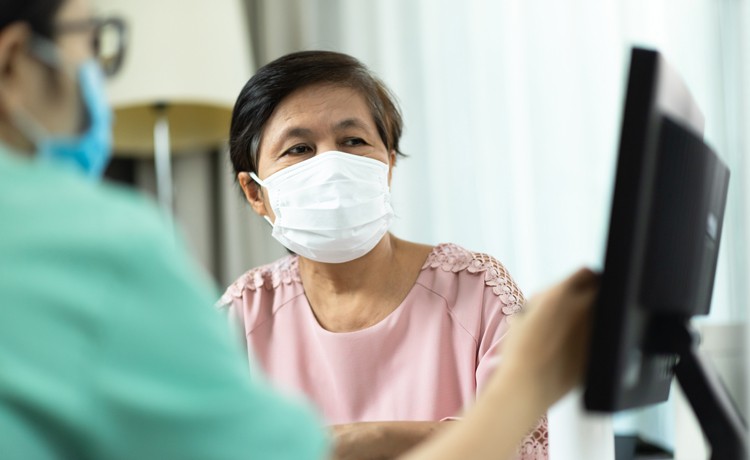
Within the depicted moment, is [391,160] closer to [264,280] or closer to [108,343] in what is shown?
[264,280]

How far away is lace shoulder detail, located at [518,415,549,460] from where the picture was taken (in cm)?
128

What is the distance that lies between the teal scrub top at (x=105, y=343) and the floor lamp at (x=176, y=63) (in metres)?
1.83

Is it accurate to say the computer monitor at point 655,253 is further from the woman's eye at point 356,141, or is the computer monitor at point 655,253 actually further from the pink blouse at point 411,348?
the woman's eye at point 356,141

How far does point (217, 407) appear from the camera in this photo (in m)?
0.49

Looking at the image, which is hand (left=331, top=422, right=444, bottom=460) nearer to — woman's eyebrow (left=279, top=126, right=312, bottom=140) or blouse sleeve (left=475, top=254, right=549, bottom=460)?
blouse sleeve (left=475, top=254, right=549, bottom=460)

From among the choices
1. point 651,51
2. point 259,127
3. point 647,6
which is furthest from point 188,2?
point 651,51

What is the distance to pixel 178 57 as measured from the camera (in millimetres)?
2340

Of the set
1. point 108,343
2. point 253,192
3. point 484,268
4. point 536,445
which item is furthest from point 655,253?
point 253,192

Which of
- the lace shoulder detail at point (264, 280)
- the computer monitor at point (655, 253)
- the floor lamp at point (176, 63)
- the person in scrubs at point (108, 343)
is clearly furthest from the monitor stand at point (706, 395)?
the floor lamp at point (176, 63)

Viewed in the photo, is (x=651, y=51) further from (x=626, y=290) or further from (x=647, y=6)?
(x=647, y=6)

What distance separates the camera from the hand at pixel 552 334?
2.26 ft

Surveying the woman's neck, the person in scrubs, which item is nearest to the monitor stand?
the person in scrubs

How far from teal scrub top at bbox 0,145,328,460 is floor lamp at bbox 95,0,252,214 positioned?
183 centimetres

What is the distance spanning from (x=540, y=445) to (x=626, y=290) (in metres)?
0.70
